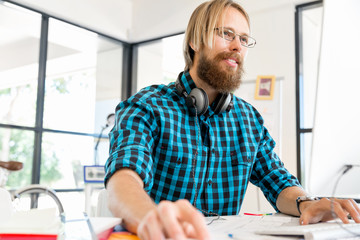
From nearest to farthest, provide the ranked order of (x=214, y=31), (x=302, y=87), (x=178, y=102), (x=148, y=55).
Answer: (x=178, y=102) < (x=214, y=31) < (x=302, y=87) < (x=148, y=55)

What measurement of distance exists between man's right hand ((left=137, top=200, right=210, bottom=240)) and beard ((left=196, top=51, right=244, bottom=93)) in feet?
3.03

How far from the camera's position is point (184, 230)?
0.46m

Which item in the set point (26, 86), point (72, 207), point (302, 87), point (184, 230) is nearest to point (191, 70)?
point (184, 230)

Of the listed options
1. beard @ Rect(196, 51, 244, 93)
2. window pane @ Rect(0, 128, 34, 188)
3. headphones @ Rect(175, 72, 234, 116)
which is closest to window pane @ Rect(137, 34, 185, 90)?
window pane @ Rect(0, 128, 34, 188)

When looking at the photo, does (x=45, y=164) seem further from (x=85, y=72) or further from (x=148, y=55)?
(x=148, y=55)

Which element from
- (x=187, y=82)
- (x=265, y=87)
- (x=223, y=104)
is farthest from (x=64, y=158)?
(x=223, y=104)

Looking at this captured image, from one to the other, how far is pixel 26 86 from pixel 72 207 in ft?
4.57

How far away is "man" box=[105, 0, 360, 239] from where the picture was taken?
0.96 m

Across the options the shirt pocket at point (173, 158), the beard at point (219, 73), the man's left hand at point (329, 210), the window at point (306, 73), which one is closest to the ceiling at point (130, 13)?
the window at point (306, 73)

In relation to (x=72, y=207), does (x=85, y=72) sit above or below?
above

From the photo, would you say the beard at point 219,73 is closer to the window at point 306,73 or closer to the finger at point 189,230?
the finger at point 189,230

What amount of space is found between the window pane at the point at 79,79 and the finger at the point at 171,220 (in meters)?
3.67

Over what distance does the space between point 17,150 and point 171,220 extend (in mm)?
3548

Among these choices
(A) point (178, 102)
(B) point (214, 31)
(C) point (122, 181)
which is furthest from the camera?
(B) point (214, 31)
